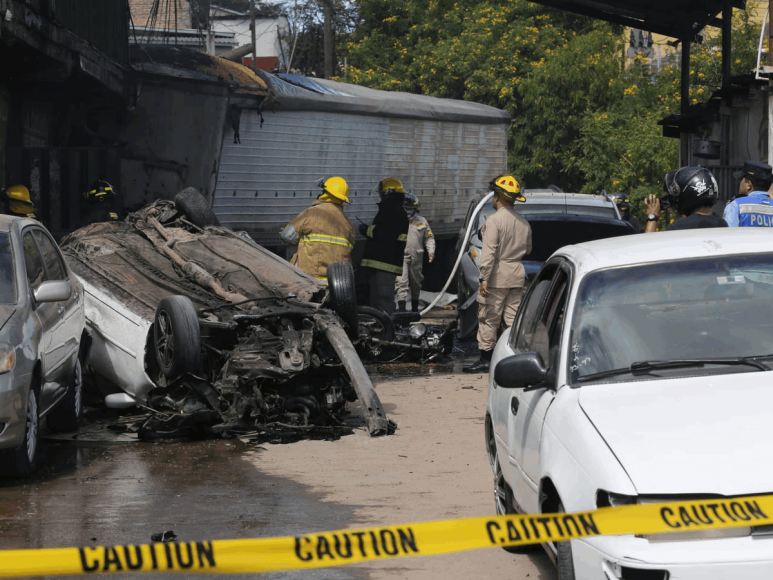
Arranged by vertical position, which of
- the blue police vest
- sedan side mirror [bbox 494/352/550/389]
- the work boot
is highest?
the blue police vest

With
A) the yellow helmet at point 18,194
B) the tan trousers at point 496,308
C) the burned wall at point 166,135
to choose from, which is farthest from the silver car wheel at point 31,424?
the burned wall at point 166,135

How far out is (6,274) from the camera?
25.0 feet

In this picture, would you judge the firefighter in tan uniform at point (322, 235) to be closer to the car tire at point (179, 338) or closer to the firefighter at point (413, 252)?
the car tire at point (179, 338)

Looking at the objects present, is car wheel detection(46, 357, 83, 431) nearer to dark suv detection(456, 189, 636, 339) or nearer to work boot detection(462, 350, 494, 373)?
work boot detection(462, 350, 494, 373)

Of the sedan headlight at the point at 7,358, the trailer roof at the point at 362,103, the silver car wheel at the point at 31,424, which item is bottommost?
the silver car wheel at the point at 31,424

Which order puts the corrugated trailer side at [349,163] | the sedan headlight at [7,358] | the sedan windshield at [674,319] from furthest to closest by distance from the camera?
the corrugated trailer side at [349,163] < the sedan headlight at [7,358] < the sedan windshield at [674,319]

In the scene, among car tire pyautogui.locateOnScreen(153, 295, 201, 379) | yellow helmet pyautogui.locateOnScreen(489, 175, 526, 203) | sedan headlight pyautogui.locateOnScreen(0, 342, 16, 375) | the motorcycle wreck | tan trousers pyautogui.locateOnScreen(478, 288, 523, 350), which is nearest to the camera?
sedan headlight pyautogui.locateOnScreen(0, 342, 16, 375)

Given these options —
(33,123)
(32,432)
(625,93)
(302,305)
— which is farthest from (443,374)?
(625,93)

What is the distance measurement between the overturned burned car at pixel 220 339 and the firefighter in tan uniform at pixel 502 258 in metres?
2.13

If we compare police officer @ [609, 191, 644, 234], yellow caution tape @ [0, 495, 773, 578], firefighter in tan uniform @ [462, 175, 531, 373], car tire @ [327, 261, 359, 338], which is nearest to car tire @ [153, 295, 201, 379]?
car tire @ [327, 261, 359, 338]

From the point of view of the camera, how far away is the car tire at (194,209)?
11453mm

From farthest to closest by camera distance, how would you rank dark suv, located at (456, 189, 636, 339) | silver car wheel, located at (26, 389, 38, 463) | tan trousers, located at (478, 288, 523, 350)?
1. dark suv, located at (456, 189, 636, 339)
2. tan trousers, located at (478, 288, 523, 350)
3. silver car wheel, located at (26, 389, 38, 463)

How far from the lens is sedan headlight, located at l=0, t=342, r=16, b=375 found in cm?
674

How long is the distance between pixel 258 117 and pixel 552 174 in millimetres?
17208
